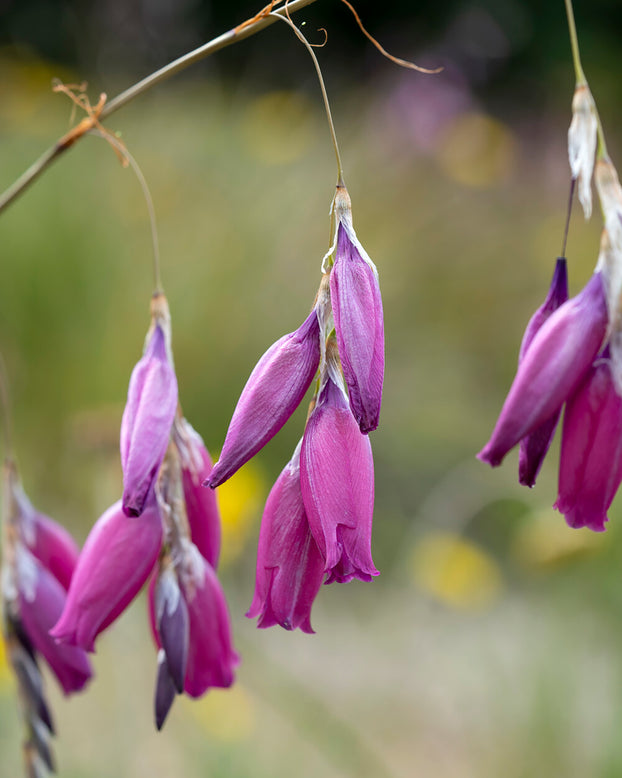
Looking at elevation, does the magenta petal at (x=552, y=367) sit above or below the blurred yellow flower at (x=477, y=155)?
above

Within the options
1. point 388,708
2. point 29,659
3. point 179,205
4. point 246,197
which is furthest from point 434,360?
point 29,659

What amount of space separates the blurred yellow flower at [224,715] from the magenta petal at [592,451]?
4.39ft

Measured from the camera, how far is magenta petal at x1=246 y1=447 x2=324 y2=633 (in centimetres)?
67

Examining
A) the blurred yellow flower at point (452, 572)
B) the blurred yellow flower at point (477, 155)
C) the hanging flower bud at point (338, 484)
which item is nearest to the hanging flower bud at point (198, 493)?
the hanging flower bud at point (338, 484)

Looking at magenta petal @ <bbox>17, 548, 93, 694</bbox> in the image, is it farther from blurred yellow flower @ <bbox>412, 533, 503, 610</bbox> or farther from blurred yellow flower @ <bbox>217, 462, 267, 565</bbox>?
blurred yellow flower @ <bbox>412, 533, 503, 610</bbox>

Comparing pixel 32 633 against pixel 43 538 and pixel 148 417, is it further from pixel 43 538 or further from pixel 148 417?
pixel 148 417

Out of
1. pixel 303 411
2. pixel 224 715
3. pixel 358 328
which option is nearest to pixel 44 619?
pixel 358 328

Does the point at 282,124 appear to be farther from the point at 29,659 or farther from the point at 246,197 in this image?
the point at 29,659

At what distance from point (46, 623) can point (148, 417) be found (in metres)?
0.32

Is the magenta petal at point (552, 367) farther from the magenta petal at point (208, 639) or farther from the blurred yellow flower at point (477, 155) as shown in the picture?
the blurred yellow flower at point (477, 155)

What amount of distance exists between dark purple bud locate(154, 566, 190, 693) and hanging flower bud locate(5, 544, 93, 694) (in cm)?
18

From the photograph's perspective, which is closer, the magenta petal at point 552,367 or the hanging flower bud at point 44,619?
the magenta petal at point 552,367

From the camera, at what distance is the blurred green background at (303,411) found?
6.57 feet

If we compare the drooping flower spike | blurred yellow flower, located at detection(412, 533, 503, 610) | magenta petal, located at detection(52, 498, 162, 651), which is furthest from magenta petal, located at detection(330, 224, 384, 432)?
blurred yellow flower, located at detection(412, 533, 503, 610)
